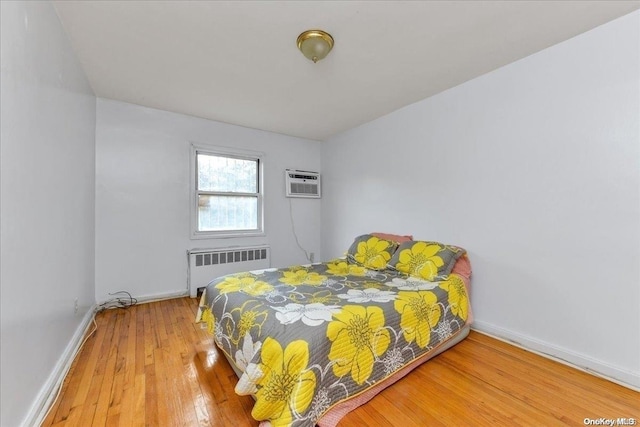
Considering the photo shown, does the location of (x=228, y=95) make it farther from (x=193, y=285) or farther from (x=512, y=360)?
(x=512, y=360)

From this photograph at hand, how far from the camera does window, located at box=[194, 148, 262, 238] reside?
11.8ft

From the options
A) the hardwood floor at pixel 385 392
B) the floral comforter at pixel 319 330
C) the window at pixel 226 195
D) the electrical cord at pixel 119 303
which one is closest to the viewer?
the floral comforter at pixel 319 330

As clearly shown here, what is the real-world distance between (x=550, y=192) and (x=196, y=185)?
3.74 m

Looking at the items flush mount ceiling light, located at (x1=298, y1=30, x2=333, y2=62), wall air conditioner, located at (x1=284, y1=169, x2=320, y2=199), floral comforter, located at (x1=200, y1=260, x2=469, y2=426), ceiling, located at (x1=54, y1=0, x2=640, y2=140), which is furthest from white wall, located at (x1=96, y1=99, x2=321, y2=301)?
flush mount ceiling light, located at (x1=298, y1=30, x2=333, y2=62)

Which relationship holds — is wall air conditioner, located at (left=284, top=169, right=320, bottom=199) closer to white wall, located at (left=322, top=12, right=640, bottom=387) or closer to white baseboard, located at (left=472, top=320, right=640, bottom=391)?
white wall, located at (left=322, top=12, right=640, bottom=387)

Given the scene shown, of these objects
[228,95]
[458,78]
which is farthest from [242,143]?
[458,78]

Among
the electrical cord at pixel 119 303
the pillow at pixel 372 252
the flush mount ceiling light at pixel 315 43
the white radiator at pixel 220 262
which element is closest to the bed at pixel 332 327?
the pillow at pixel 372 252

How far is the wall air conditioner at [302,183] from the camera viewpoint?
422cm

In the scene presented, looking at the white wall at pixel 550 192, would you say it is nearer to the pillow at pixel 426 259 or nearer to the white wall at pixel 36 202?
the pillow at pixel 426 259

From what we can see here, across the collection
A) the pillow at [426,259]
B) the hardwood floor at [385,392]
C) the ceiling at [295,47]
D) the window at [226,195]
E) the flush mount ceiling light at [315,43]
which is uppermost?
the ceiling at [295,47]

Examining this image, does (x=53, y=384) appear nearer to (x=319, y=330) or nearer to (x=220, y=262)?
(x=319, y=330)

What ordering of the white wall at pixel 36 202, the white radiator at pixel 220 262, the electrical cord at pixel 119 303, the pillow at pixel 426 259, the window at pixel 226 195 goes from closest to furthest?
1. the white wall at pixel 36 202
2. the pillow at pixel 426 259
3. the electrical cord at pixel 119 303
4. the white radiator at pixel 220 262
5. the window at pixel 226 195

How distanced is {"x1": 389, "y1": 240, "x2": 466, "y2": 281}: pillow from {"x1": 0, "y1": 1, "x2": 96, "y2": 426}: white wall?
2566 mm

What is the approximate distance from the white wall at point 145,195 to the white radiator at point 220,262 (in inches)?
5.9
